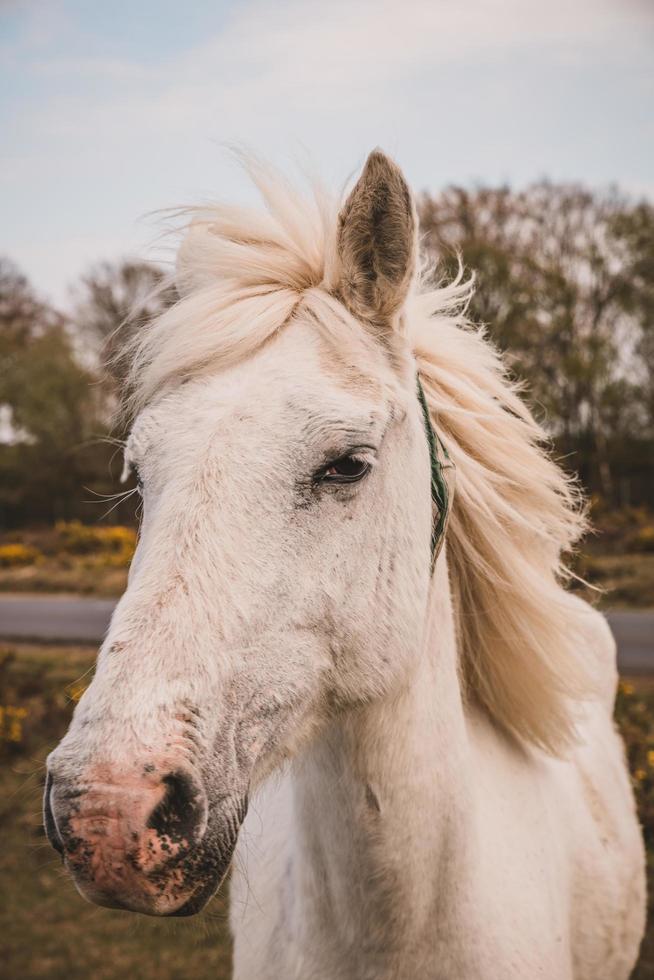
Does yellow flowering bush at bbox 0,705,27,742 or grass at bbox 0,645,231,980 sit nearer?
grass at bbox 0,645,231,980

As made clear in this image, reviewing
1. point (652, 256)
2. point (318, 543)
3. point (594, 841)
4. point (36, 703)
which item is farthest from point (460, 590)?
point (652, 256)

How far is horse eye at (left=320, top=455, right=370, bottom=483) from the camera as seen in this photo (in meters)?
1.64

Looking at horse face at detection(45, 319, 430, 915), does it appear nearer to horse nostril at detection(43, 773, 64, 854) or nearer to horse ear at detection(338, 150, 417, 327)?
horse nostril at detection(43, 773, 64, 854)

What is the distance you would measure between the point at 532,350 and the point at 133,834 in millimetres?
20320

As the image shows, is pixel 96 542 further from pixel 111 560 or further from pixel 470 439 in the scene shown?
pixel 470 439

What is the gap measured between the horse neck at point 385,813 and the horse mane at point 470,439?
45cm

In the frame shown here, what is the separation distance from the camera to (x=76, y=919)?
5.32 metres

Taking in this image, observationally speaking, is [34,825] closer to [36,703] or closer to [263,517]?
[36,703]

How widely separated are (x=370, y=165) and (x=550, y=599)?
1.39 meters

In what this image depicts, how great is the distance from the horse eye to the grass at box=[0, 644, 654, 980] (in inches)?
100

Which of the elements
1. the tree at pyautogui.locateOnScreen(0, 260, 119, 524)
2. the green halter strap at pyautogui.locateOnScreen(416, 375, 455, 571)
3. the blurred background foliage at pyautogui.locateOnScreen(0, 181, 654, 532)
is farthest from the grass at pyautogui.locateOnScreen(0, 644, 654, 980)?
the tree at pyautogui.locateOnScreen(0, 260, 119, 524)

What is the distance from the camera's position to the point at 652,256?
2425 cm

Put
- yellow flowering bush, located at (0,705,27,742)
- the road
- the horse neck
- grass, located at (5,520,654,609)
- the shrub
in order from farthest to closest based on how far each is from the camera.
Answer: the shrub < grass, located at (5,520,654,609) < the road < yellow flowering bush, located at (0,705,27,742) < the horse neck

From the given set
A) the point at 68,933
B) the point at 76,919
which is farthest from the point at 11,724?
the point at 68,933
